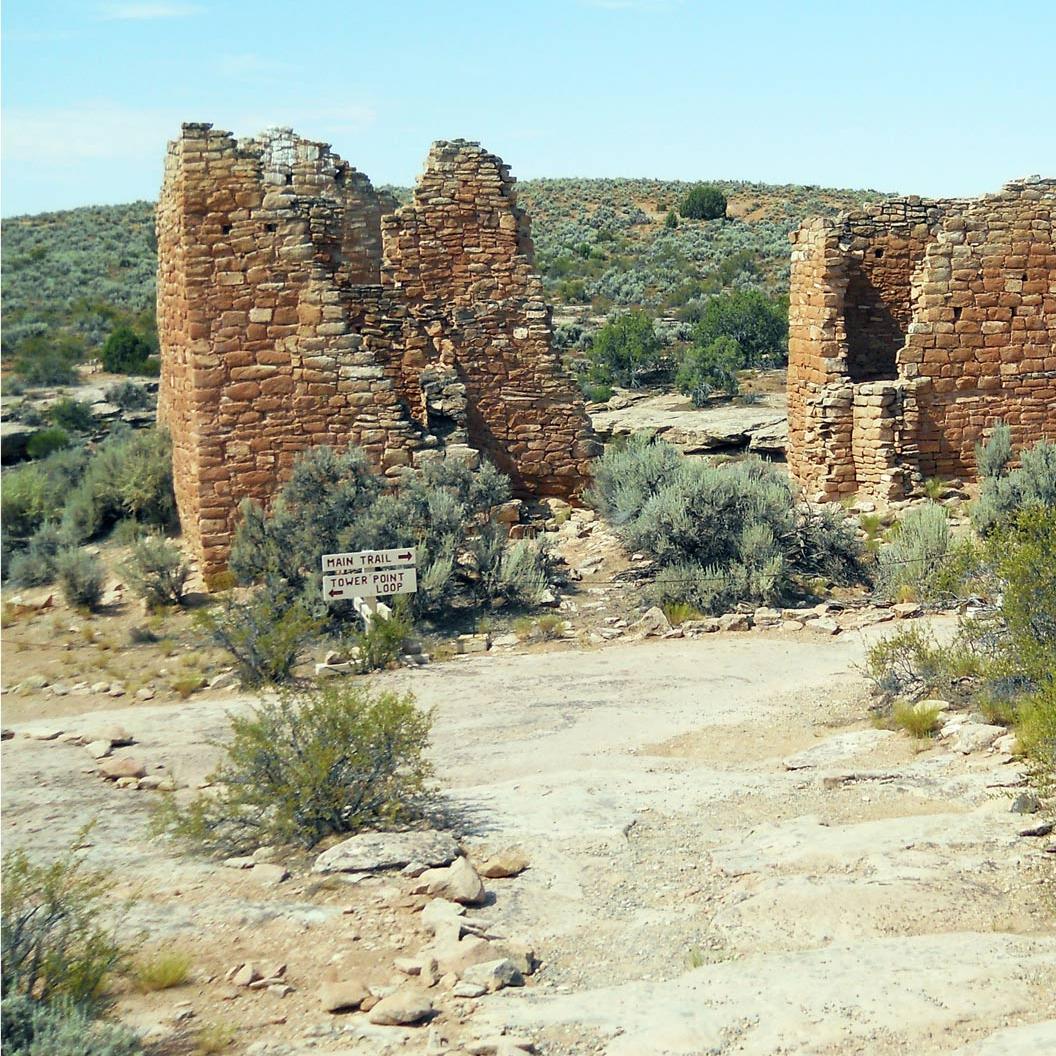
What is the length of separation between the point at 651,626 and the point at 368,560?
235 centimetres

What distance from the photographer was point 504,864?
A: 6.33m

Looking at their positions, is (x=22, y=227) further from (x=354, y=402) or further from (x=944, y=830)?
(x=944, y=830)

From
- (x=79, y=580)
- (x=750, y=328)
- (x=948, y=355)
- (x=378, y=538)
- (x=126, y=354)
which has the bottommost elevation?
(x=79, y=580)

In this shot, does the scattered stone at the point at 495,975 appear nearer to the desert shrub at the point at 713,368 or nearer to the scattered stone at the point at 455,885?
the scattered stone at the point at 455,885

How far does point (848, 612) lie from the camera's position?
11602 mm

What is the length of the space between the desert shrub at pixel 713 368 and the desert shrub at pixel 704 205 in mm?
20161

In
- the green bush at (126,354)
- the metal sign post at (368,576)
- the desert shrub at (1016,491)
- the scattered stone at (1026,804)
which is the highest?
the green bush at (126,354)

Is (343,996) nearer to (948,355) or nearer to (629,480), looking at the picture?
(629,480)

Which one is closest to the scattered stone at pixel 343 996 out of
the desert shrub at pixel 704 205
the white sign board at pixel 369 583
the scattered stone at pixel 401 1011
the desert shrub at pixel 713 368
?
the scattered stone at pixel 401 1011

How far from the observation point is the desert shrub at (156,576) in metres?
12.4

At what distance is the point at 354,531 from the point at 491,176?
541cm

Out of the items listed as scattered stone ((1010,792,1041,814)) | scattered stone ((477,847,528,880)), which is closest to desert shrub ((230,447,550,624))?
scattered stone ((477,847,528,880))

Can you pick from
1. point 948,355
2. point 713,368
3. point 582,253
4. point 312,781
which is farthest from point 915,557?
point 582,253

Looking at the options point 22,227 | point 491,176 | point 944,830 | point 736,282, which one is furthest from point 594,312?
point 944,830
